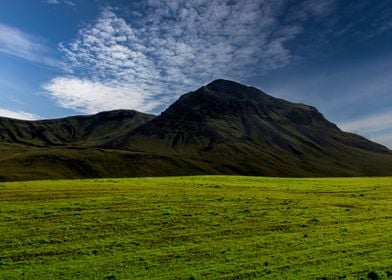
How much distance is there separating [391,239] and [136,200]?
2418 centimetres

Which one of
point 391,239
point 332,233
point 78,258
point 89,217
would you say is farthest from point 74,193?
point 391,239

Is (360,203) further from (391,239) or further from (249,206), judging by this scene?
(391,239)

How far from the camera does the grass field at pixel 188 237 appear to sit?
72.8 ft

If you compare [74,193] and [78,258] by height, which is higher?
[74,193]

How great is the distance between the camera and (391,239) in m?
28.7

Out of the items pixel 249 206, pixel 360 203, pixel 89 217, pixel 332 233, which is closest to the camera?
A: pixel 332 233

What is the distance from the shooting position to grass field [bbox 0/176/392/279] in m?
22.2

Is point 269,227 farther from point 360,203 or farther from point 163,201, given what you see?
point 360,203

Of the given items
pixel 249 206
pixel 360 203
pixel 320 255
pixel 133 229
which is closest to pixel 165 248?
pixel 133 229

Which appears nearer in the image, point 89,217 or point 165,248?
point 165,248

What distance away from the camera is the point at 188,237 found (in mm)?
28828

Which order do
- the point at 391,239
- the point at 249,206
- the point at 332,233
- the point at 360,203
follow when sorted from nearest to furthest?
the point at 391,239 → the point at 332,233 → the point at 249,206 → the point at 360,203

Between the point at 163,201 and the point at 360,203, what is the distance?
2314 centimetres

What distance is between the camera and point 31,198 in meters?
41.9
